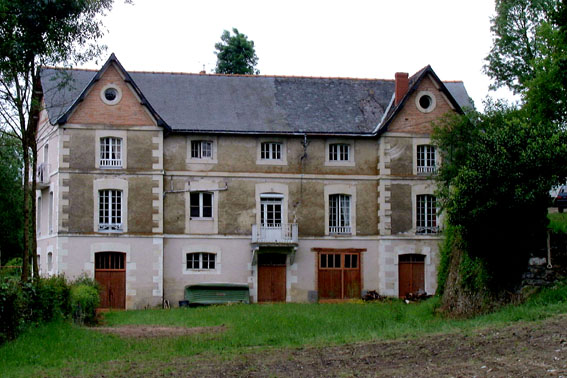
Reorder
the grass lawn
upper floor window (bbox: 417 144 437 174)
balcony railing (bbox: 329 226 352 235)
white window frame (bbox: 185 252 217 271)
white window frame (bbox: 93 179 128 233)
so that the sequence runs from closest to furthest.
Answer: the grass lawn < white window frame (bbox: 93 179 128 233) < white window frame (bbox: 185 252 217 271) < balcony railing (bbox: 329 226 352 235) < upper floor window (bbox: 417 144 437 174)

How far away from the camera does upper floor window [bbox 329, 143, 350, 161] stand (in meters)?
36.5

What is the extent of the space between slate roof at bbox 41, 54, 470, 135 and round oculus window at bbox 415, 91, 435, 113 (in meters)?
1.36

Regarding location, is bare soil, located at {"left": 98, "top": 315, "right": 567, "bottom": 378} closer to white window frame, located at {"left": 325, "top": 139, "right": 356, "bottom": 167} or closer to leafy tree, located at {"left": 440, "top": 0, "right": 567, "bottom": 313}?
leafy tree, located at {"left": 440, "top": 0, "right": 567, "bottom": 313}

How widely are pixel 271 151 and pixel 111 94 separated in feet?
24.4

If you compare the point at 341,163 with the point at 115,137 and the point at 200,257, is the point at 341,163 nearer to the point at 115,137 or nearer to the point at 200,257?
the point at 200,257

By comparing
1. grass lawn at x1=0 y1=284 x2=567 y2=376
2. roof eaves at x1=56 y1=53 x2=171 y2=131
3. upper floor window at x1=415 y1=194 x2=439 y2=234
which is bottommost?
grass lawn at x1=0 y1=284 x2=567 y2=376

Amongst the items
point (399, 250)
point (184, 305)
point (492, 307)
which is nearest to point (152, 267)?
point (184, 305)

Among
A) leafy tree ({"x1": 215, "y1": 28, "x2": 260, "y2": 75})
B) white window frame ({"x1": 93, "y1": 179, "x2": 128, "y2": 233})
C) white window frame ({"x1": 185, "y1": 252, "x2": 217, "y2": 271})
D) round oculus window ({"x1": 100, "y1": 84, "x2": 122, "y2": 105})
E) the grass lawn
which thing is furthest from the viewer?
leafy tree ({"x1": 215, "y1": 28, "x2": 260, "y2": 75})

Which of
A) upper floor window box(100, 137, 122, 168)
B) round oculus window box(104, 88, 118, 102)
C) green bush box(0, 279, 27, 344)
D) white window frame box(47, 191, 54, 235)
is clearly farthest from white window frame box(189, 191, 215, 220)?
green bush box(0, 279, 27, 344)

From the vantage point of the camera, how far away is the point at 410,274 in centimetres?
3616

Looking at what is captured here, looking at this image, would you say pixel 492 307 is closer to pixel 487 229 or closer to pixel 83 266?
pixel 487 229

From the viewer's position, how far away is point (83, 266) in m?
33.7

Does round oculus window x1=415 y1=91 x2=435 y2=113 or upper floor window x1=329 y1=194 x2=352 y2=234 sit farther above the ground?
round oculus window x1=415 y1=91 x2=435 y2=113

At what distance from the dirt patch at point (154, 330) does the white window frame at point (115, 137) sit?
1125 cm
